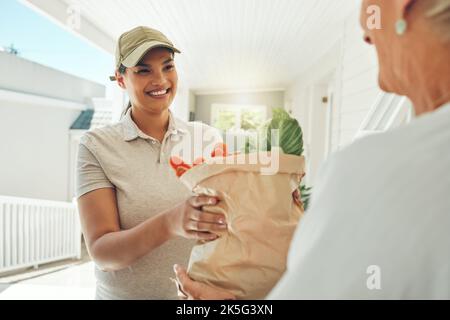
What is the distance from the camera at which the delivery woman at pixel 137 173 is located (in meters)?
0.70

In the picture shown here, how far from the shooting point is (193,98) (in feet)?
25.9

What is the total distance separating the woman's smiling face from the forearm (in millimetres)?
359

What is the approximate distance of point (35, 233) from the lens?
4172 millimetres

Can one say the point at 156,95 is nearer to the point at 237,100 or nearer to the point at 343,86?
the point at 343,86

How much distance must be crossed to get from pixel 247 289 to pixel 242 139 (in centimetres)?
20

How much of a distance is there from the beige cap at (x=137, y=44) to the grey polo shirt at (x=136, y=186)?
0.15 meters

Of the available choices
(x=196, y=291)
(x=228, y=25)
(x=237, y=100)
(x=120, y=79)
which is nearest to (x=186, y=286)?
(x=196, y=291)

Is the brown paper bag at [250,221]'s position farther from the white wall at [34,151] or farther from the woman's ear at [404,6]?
the white wall at [34,151]

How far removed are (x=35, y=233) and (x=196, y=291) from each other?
4.50m

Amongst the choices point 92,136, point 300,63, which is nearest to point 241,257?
point 92,136

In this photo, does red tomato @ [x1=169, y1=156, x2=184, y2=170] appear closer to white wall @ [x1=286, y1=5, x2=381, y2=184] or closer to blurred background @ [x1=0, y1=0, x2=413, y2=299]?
blurred background @ [x1=0, y1=0, x2=413, y2=299]

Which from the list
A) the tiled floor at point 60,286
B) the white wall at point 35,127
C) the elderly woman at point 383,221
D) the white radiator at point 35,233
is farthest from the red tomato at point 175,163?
the white radiator at point 35,233

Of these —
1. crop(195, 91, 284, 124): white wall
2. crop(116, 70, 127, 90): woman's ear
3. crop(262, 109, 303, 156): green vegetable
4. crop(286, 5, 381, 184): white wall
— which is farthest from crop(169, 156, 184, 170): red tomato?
crop(195, 91, 284, 124): white wall
